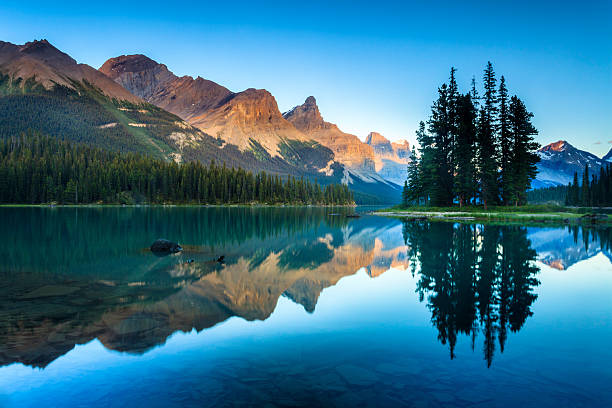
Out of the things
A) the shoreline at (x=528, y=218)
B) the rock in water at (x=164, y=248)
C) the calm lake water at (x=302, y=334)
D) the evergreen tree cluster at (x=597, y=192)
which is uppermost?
the evergreen tree cluster at (x=597, y=192)

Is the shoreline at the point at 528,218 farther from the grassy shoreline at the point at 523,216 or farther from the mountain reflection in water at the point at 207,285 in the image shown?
the mountain reflection in water at the point at 207,285

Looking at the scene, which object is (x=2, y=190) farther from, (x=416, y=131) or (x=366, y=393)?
(x=366, y=393)

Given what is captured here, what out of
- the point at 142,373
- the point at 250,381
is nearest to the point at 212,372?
the point at 250,381

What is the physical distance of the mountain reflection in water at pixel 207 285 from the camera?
1119cm

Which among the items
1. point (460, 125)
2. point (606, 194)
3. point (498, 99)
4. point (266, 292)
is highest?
point (498, 99)

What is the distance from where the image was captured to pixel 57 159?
170 metres

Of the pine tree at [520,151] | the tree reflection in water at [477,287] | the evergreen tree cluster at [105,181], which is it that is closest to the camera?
the tree reflection in water at [477,287]

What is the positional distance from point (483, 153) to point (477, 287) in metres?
64.0

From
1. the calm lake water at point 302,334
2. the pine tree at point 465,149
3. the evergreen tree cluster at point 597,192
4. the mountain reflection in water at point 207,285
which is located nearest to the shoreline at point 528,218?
the pine tree at point 465,149

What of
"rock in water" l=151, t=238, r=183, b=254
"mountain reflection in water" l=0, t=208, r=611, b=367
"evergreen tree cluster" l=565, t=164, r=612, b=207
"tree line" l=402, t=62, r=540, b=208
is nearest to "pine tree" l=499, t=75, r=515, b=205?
"tree line" l=402, t=62, r=540, b=208

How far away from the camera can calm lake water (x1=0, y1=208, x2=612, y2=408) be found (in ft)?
25.2

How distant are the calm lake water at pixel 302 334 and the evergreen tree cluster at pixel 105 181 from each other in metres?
160

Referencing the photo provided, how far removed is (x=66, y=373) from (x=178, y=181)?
190027 mm

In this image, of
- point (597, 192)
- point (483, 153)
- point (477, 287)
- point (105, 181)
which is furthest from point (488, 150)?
point (105, 181)
